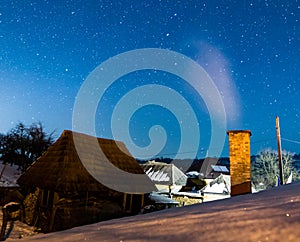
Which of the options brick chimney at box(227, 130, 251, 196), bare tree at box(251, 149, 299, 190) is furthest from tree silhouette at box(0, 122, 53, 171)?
bare tree at box(251, 149, 299, 190)

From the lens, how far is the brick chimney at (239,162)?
7.74 m

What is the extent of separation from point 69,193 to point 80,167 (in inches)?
49.6

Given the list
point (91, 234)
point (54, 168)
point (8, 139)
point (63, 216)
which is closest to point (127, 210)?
point (63, 216)

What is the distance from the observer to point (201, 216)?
2.61 metres

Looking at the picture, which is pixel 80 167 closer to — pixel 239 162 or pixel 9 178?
pixel 239 162

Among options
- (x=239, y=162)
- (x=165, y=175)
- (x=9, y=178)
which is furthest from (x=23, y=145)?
(x=239, y=162)

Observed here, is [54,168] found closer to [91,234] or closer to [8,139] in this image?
[91,234]

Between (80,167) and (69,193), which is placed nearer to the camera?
(69,193)

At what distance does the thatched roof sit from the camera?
11315mm

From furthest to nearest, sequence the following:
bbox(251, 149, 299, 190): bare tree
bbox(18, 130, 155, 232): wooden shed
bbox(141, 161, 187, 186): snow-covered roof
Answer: bbox(251, 149, 299, 190): bare tree < bbox(141, 161, 187, 186): snow-covered roof < bbox(18, 130, 155, 232): wooden shed

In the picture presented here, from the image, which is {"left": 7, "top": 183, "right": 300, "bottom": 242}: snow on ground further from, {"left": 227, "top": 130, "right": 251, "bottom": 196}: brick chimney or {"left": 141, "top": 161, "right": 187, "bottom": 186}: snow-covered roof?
{"left": 141, "top": 161, "right": 187, "bottom": 186}: snow-covered roof

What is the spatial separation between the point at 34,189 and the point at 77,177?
407 cm

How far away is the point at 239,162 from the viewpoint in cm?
787

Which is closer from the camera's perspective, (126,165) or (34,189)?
(34,189)
